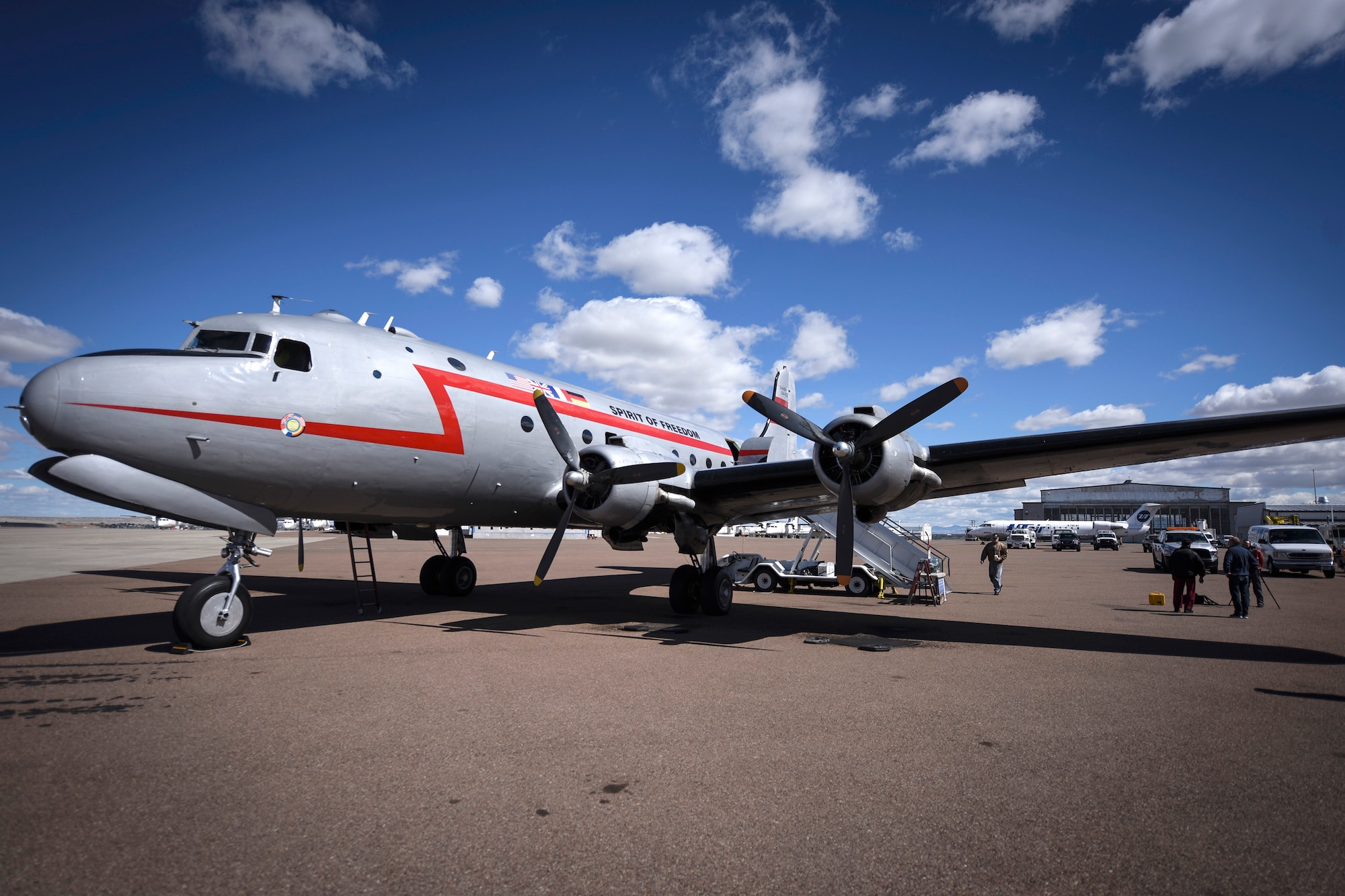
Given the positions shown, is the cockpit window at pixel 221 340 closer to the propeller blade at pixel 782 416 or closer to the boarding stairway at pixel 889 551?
the propeller blade at pixel 782 416

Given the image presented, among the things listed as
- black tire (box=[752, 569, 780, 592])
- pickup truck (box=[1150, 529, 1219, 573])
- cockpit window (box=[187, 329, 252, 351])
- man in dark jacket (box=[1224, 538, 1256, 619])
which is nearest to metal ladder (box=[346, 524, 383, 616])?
→ cockpit window (box=[187, 329, 252, 351])

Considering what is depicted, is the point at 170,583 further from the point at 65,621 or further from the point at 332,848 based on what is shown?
the point at 332,848

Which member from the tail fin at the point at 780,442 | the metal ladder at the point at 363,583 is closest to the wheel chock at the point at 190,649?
the metal ladder at the point at 363,583

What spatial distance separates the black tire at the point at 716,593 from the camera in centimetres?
1312

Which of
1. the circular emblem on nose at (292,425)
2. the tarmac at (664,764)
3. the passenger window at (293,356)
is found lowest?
the tarmac at (664,764)

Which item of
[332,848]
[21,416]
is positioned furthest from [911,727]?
[21,416]

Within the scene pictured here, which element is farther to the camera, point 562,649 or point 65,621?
point 65,621

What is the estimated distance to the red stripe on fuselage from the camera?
7918 millimetres

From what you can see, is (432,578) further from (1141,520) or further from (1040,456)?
(1141,520)

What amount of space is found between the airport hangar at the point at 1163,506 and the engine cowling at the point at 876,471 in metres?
92.3

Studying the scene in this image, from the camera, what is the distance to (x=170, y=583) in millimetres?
18188

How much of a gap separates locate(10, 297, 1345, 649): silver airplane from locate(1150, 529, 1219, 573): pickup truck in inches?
869

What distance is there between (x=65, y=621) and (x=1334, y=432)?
19.0m

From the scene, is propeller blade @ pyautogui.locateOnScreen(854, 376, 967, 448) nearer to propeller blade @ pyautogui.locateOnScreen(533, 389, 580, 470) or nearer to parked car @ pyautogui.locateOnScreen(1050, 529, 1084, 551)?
propeller blade @ pyautogui.locateOnScreen(533, 389, 580, 470)
